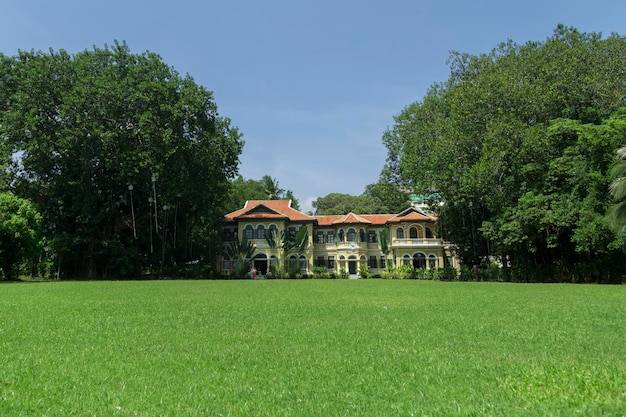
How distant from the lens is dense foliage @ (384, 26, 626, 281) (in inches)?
872

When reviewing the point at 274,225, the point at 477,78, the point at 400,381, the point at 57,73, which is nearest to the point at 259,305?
the point at 400,381

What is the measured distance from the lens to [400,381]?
14.1 feet

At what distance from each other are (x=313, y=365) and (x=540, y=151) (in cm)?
2407

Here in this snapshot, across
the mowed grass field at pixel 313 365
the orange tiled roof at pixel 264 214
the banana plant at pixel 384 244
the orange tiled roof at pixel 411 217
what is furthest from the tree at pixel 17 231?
the orange tiled roof at pixel 411 217

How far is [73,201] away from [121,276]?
626cm

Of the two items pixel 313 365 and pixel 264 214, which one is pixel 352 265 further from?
pixel 313 365

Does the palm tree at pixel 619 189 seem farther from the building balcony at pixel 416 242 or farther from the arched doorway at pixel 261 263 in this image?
the arched doorway at pixel 261 263

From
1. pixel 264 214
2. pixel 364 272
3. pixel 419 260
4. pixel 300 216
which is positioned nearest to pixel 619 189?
pixel 364 272

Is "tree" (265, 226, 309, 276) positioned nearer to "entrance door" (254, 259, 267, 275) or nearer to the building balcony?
"entrance door" (254, 259, 267, 275)

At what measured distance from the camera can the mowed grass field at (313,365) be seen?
3.63 meters

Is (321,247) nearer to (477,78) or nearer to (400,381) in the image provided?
(477,78)

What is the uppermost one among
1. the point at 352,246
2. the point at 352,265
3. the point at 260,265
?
the point at 352,246

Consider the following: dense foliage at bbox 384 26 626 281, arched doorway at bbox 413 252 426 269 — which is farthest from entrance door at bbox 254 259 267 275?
dense foliage at bbox 384 26 626 281

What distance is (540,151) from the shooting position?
24828 mm
